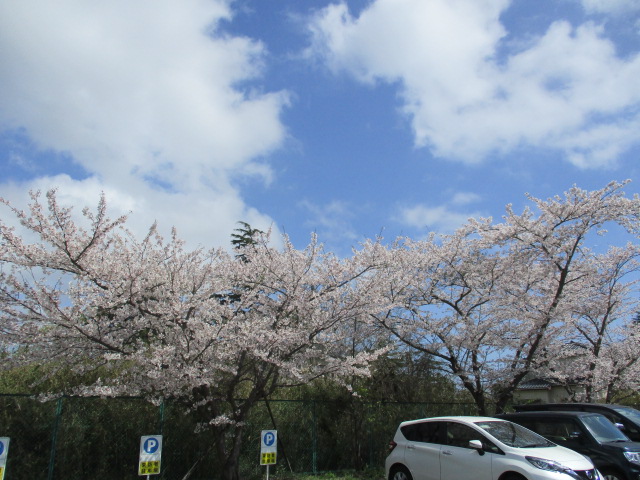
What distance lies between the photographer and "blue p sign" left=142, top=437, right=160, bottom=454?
320 inches

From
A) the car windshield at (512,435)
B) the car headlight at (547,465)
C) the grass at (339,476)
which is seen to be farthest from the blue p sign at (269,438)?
the car headlight at (547,465)

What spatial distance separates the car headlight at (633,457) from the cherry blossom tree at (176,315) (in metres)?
4.74

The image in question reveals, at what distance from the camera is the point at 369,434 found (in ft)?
45.2

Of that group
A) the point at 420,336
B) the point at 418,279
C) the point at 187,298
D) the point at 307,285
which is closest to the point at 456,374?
the point at 420,336

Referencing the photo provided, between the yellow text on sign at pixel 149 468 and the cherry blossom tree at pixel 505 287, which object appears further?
the cherry blossom tree at pixel 505 287

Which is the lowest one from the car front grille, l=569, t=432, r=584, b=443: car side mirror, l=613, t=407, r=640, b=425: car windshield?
the car front grille

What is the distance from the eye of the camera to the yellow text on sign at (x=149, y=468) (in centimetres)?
801

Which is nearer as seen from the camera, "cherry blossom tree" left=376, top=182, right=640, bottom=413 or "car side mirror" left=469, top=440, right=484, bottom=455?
"car side mirror" left=469, top=440, right=484, bottom=455

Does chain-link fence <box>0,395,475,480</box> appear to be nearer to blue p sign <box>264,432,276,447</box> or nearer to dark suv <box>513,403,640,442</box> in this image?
blue p sign <box>264,432,276,447</box>

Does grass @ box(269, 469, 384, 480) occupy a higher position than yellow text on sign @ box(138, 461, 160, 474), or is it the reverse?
yellow text on sign @ box(138, 461, 160, 474)

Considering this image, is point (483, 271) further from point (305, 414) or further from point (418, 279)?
point (305, 414)

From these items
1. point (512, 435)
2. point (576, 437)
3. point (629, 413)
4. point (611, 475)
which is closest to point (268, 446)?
point (512, 435)

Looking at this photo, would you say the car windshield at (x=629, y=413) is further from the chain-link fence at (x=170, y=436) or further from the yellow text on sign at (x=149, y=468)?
the yellow text on sign at (x=149, y=468)

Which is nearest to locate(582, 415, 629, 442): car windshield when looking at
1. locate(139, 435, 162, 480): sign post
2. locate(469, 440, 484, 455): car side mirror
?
locate(469, 440, 484, 455): car side mirror
